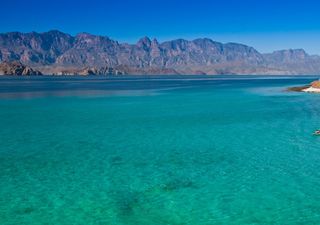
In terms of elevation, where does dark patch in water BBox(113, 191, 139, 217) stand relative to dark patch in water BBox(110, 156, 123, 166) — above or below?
above

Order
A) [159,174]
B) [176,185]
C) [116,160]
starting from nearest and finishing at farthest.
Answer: [176,185] < [159,174] < [116,160]

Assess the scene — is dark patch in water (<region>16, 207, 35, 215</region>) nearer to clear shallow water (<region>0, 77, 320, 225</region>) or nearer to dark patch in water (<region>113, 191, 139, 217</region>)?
clear shallow water (<region>0, 77, 320, 225</region>)

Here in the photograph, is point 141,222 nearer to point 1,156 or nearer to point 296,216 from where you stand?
point 296,216

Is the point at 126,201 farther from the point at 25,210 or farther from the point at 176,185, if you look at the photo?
the point at 25,210

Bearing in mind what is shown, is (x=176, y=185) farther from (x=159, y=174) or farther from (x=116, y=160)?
(x=116, y=160)

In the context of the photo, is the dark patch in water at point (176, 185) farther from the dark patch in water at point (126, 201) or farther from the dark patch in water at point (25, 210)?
the dark patch in water at point (25, 210)

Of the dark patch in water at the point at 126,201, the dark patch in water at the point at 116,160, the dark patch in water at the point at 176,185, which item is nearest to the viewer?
the dark patch in water at the point at 126,201

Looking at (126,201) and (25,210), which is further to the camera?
(126,201)

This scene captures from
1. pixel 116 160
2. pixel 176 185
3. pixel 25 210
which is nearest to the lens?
pixel 25 210

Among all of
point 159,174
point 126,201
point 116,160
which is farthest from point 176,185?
point 116,160

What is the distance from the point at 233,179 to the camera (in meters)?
27.1

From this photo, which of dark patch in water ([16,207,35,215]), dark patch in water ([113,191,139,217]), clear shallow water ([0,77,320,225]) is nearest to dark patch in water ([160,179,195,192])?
clear shallow water ([0,77,320,225])

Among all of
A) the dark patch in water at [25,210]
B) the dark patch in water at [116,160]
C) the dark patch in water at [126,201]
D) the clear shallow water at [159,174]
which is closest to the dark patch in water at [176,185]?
the clear shallow water at [159,174]

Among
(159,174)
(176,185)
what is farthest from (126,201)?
(159,174)
